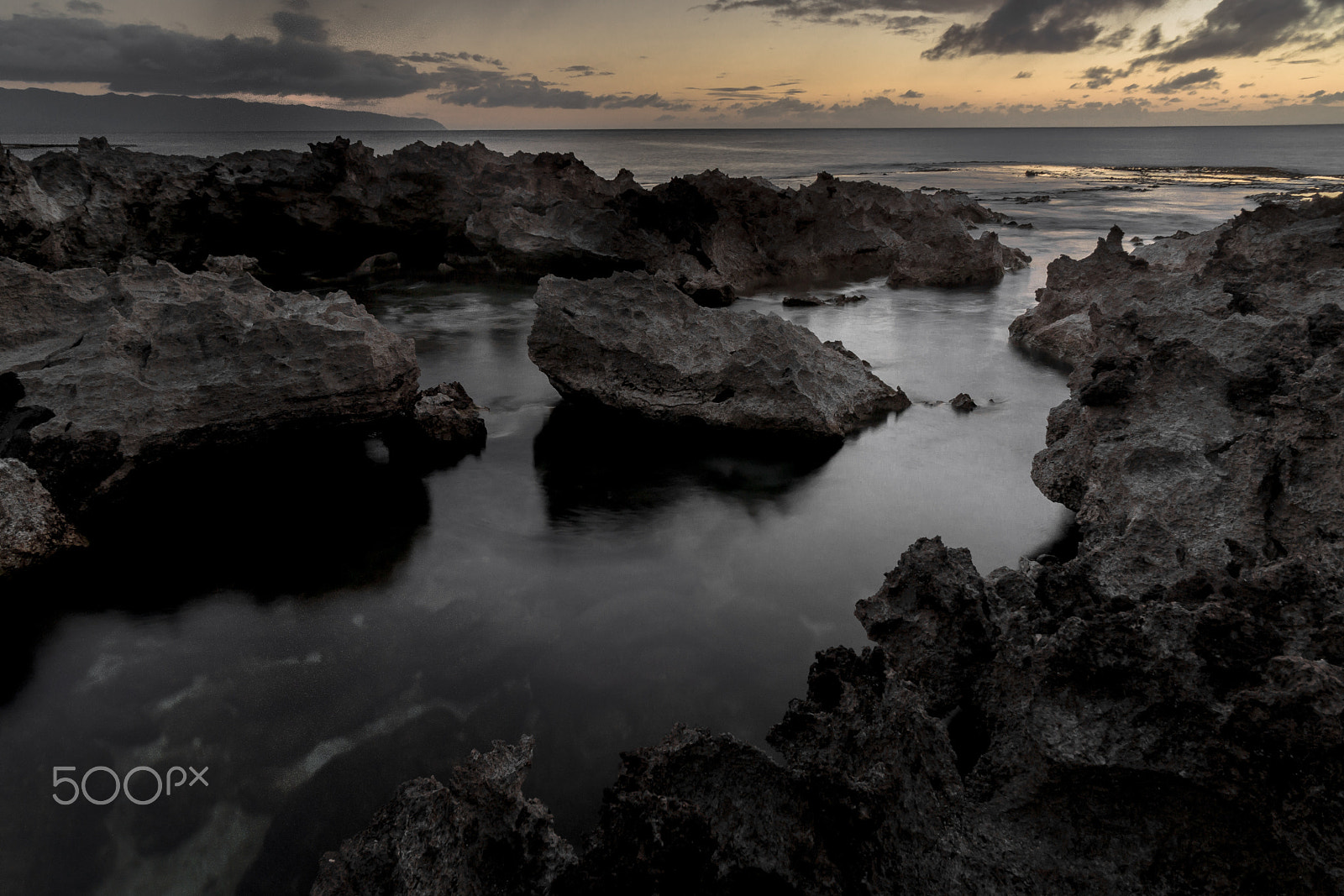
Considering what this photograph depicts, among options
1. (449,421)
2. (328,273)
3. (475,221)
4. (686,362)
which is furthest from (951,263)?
(328,273)

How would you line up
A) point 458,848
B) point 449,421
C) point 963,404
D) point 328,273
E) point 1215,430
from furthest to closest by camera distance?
point 328,273 < point 963,404 < point 449,421 < point 1215,430 < point 458,848

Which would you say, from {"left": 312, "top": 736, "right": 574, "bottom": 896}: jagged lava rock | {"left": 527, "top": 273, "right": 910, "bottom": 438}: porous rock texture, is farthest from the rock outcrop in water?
{"left": 527, "top": 273, "right": 910, "bottom": 438}: porous rock texture

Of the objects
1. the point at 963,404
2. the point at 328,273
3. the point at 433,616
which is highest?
the point at 963,404

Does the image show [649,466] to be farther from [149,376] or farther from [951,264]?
[951,264]

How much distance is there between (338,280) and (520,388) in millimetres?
11039

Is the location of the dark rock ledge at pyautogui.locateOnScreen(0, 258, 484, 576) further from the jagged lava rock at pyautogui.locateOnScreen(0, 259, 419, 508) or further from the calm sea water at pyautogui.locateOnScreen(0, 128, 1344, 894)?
the calm sea water at pyautogui.locateOnScreen(0, 128, 1344, 894)

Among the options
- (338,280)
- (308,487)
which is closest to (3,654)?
(308,487)

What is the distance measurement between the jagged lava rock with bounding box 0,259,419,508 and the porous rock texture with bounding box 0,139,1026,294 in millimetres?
9425

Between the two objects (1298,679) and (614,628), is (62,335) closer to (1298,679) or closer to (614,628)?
(614,628)

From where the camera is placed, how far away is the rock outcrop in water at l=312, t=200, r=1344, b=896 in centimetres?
222

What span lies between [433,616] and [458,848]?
3.07 metres

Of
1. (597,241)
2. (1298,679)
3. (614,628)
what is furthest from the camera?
(597,241)

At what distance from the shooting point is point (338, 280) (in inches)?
745

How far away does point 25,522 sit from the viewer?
5488mm
